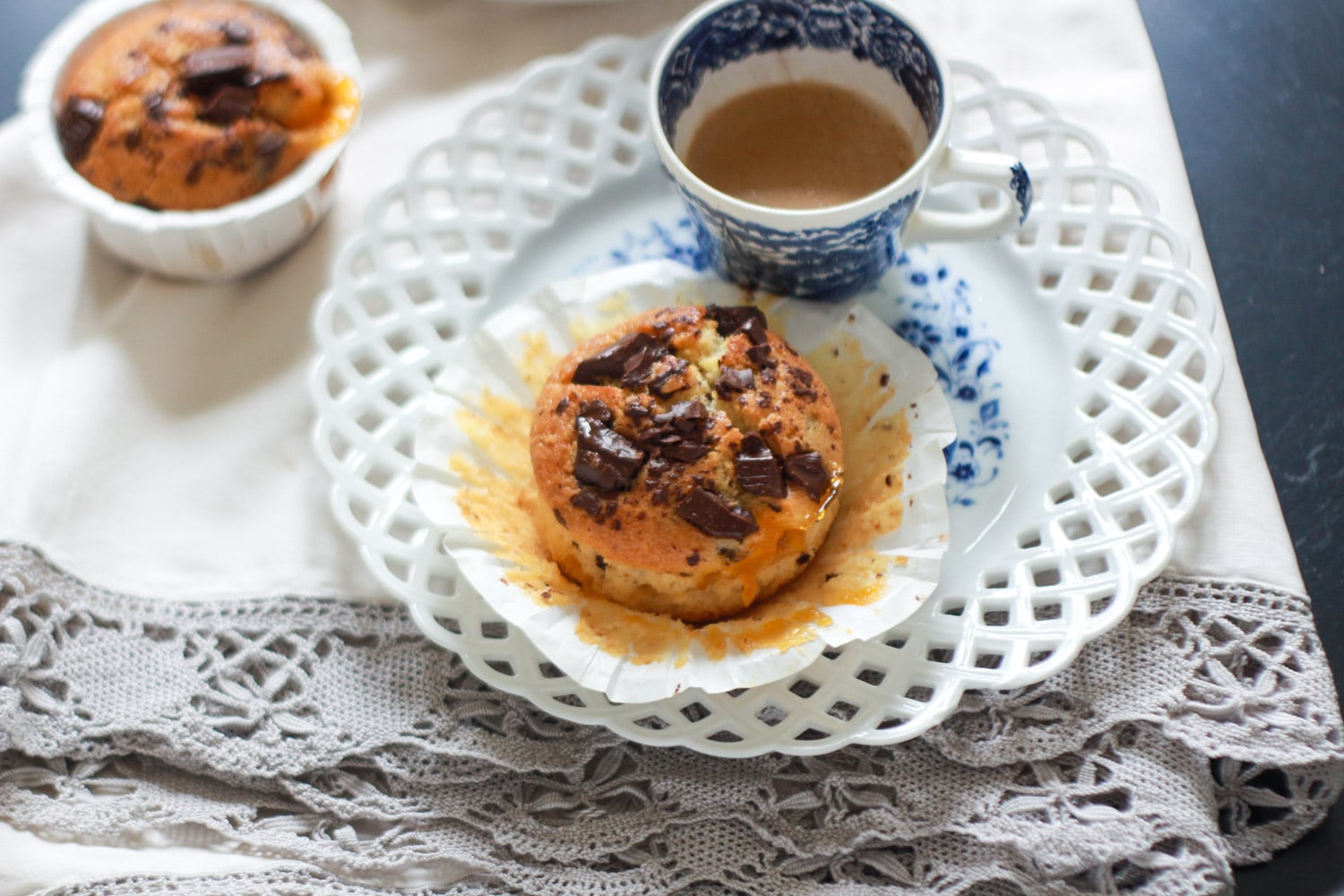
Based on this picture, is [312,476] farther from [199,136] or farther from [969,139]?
[969,139]

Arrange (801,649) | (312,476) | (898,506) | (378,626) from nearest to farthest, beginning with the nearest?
(801,649), (898,506), (378,626), (312,476)

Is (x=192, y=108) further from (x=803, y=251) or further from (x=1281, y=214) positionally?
(x=1281, y=214)

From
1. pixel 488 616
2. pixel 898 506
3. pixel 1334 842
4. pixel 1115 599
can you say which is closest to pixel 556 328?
pixel 488 616

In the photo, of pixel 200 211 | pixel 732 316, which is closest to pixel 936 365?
pixel 732 316

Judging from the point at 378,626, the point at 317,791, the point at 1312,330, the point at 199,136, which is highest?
the point at 199,136

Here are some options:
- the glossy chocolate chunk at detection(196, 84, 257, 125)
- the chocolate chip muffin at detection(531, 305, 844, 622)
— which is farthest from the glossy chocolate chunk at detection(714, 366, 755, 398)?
the glossy chocolate chunk at detection(196, 84, 257, 125)

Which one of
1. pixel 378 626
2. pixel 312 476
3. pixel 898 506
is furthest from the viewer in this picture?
pixel 312 476

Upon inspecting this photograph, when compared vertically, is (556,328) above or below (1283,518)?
above
